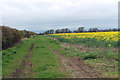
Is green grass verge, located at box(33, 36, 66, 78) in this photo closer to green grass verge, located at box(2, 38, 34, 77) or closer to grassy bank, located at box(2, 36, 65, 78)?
grassy bank, located at box(2, 36, 65, 78)

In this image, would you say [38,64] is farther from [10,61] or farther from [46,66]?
[10,61]

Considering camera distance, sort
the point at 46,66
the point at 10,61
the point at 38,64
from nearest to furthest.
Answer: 1. the point at 46,66
2. the point at 38,64
3. the point at 10,61

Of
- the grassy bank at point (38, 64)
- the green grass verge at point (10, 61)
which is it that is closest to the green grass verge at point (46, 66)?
the grassy bank at point (38, 64)

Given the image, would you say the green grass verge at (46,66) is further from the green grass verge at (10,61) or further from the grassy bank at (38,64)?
the green grass verge at (10,61)

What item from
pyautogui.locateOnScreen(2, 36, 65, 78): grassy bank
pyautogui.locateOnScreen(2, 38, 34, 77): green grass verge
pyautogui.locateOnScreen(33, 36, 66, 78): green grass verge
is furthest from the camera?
pyautogui.locateOnScreen(2, 38, 34, 77): green grass verge

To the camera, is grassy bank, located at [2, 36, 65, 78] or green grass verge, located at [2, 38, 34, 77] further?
green grass verge, located at [2, 38, 34, 77]

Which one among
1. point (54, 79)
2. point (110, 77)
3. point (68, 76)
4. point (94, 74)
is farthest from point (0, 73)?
point (110, 77)

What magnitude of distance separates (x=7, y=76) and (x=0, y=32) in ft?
19.9

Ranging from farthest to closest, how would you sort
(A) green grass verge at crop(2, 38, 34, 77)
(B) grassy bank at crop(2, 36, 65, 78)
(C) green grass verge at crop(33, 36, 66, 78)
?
(A) green grass verge at crop(2, 38, 34, 77), (B) grassy bank at crop(2, 36, 65, 78), (C) green grass verge at crop(33, 36, 66, 78)

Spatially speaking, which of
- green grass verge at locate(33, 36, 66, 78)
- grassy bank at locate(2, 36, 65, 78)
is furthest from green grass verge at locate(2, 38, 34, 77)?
green grass verge at locate(33, 36, 66, 78)

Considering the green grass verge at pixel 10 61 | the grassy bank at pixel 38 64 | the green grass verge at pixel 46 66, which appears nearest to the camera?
the green grass verge at pixel 46 66

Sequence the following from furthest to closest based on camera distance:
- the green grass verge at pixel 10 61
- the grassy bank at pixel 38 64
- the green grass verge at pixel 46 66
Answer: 1. the green grass verge at pixel 10 61
2. the grassy bank at pixel 38 64
3. the green grass verge at pixel 46 66

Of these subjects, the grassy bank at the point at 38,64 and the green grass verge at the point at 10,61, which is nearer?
the grassy bank at the point at 38,64

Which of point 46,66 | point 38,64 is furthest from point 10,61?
point 46,66
